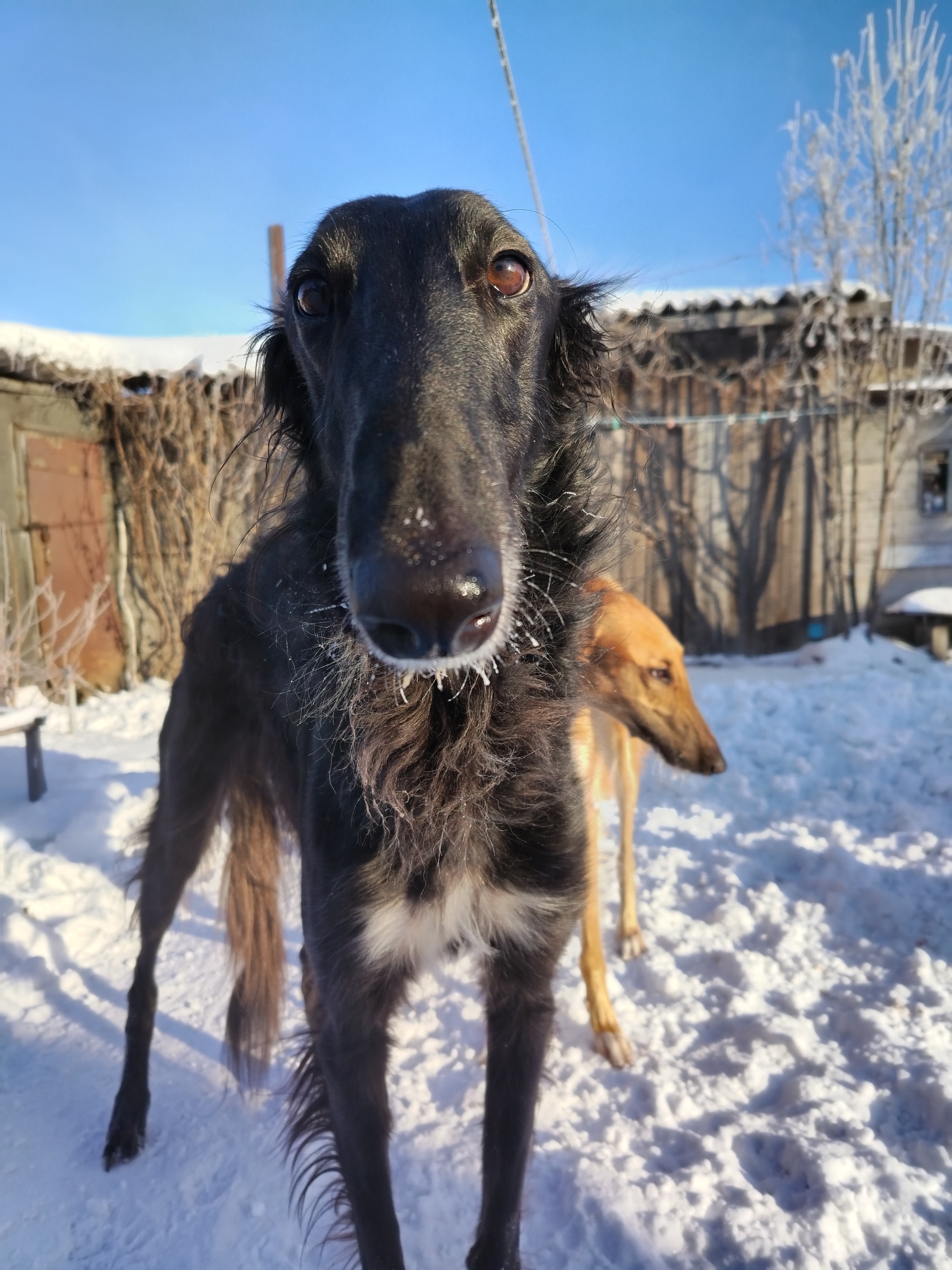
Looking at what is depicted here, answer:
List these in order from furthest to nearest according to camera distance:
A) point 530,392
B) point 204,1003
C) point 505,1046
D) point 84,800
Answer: point 84,800, point 204,1003, point 505,1046, point 530,392

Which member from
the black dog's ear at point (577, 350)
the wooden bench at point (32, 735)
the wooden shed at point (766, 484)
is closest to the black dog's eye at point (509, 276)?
the black dog's ear at point (577, 350)

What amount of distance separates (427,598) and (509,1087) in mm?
1264

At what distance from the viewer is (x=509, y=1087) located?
5.21 feet

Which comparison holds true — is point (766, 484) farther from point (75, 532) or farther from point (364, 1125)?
point (364, 1125)

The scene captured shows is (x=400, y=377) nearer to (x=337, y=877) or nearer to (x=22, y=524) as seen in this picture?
(x=337, y=877)

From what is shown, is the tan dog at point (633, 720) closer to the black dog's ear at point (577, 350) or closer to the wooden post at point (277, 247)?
the black dog's ear at point (577, 350)

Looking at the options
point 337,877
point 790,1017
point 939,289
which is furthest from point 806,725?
point 939,289

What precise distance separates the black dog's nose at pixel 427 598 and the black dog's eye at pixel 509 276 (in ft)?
2.21

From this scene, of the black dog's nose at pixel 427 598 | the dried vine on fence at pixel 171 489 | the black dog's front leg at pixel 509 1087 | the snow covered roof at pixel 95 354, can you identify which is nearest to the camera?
the black dog's nose at pixel 427 598

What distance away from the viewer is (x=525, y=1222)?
1729mm

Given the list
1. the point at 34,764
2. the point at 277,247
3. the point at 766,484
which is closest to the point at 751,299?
the point at 766,484

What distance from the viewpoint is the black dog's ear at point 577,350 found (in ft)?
5.36

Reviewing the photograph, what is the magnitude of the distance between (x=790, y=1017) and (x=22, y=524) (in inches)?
286

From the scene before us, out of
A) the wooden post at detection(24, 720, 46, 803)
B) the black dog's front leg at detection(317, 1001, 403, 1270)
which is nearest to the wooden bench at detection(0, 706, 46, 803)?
the wooden post at detection(24, 720, 46, 803)
